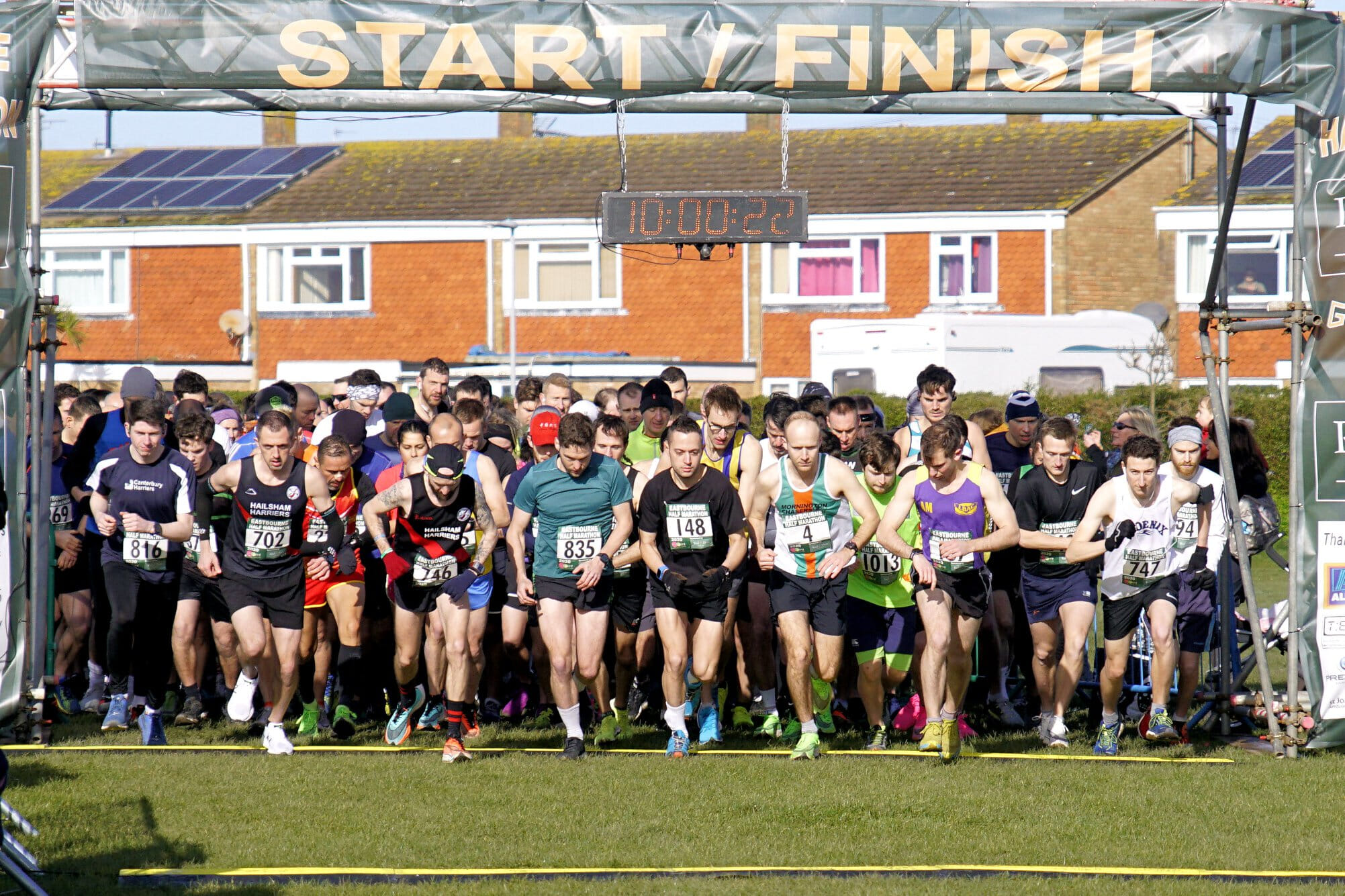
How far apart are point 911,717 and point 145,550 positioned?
5.04 metres

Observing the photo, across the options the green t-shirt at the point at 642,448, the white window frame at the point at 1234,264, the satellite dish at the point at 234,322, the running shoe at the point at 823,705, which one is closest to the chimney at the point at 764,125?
the white window frame at the point at 1234,264

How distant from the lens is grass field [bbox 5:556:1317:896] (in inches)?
269

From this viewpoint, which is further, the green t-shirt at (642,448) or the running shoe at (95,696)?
the green t-shirt at (642,448)

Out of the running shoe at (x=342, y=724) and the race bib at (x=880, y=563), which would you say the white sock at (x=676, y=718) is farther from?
the running shoe at (x=342, y=724)

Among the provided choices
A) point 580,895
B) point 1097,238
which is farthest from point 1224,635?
point 1097,238

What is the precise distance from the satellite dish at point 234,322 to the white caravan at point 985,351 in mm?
14826

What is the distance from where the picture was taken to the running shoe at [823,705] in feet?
32.0

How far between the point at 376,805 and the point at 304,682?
7.63ft

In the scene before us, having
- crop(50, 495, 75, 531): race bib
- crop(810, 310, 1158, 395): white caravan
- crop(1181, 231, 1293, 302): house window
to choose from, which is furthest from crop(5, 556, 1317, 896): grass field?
crop(1181, 231, 1293, 302): house window

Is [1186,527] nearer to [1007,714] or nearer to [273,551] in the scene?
[1007,714]

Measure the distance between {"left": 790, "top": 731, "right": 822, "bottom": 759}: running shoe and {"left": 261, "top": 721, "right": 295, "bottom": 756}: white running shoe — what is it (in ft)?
9.93

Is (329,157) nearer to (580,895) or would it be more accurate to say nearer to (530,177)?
(530,177)

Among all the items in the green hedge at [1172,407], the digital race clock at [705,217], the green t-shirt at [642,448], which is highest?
the digital race clock at [705,217]

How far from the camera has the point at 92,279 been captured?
117 feet
